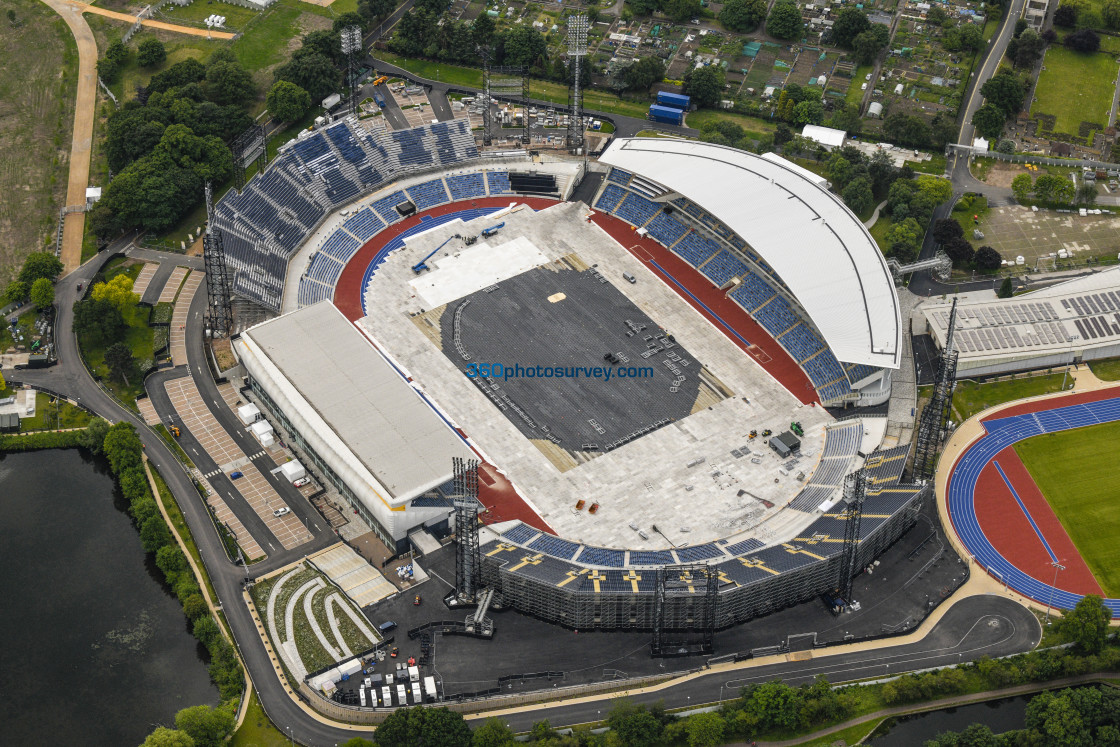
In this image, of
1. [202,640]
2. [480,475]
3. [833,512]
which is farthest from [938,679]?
[202,640]

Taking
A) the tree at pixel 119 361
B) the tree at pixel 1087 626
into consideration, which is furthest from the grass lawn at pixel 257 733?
the tree at pixel 1087 626

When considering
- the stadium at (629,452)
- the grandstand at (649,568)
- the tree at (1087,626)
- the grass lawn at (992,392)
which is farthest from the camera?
the grass lawn at (992,392)

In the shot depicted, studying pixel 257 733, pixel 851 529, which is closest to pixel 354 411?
pixel 257 733

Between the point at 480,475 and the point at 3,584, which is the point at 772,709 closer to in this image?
the point at 480,475

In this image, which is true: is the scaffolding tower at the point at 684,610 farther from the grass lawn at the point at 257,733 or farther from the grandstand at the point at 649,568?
the grass lawn at the point at 257,733

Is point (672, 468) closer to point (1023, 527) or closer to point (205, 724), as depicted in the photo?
point (1023, 527)

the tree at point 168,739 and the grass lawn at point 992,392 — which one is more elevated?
the grass lawn at point 992,392

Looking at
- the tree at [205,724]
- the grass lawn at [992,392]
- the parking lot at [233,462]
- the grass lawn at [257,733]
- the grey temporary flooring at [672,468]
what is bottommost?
the grass lawn at [257,733]
